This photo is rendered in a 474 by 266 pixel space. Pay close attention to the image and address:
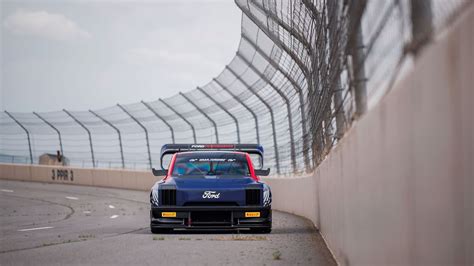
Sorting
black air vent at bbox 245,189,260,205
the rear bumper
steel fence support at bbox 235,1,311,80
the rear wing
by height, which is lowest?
the rear bumper

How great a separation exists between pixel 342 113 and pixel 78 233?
5298 mm

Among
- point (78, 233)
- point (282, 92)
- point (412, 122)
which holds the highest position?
point (282, 92)

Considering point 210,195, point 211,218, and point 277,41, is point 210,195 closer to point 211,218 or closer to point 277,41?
point 211,218

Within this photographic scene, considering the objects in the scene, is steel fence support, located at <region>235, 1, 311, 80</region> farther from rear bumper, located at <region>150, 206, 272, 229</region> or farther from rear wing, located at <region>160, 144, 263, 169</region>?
rear bumper, located at <region>150, 206, 272, 229</region>

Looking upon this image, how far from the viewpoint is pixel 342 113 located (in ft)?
25.3

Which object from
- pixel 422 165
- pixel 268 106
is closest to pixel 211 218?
pixel 268 106

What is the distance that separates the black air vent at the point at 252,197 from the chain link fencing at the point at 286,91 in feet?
3.35

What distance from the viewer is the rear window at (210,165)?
494 inches

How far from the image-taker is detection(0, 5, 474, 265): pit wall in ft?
7.97

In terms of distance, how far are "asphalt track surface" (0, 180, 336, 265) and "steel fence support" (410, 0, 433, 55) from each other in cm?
438

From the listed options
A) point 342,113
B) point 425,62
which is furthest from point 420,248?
point 342,113

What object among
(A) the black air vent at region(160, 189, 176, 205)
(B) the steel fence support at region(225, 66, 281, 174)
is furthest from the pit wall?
(B) the steel fence support at region(225, 66, 281, 174)

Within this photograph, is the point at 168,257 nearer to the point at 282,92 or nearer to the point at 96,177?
the point at 282,92

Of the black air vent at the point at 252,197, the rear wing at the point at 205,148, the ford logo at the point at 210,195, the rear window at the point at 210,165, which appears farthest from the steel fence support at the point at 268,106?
the ford logo at the point at 210,195
